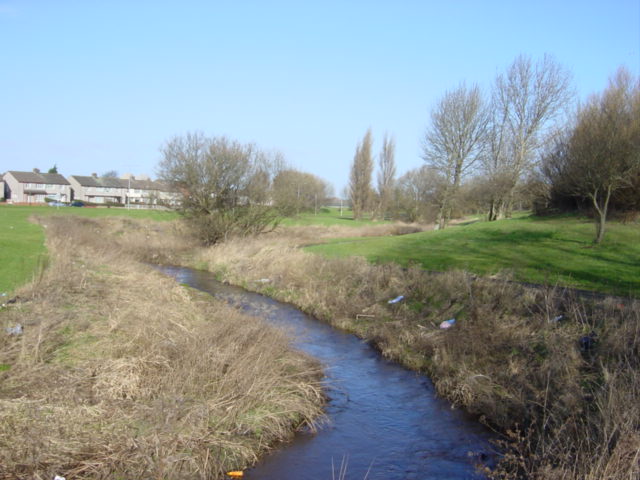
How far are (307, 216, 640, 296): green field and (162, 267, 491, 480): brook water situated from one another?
6241 millimetres

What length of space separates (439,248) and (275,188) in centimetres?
1410

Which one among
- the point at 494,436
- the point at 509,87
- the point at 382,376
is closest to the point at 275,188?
the point at 509,87

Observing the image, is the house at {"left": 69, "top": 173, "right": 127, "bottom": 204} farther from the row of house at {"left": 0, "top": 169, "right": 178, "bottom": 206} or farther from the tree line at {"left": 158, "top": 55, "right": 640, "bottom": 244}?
the tree line at {"left": 158, "top": 55, "right": 640, "bottom": 244}

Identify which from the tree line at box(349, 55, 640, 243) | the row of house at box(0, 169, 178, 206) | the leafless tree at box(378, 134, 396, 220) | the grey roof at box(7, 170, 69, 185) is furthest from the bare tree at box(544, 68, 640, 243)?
the grey roof at box(7, 170, 69, 185)

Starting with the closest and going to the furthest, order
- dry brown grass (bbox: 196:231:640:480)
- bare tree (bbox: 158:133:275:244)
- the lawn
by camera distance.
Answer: dry brown grass (bbox: 196:231:640:480)
bare tree (bbox: 158:133:275:244)
the lawn

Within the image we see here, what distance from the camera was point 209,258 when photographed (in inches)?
1209

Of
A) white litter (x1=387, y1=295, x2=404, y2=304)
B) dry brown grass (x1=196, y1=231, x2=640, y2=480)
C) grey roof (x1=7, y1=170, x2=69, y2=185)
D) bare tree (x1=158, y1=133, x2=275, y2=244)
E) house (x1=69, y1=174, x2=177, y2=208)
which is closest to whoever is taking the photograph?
dry brown grass (x1=196, y1=231, x2=640, y2=480)

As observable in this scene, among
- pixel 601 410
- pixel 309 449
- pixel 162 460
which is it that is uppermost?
pixel 601 410

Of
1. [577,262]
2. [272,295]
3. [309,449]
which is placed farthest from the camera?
[272,295]

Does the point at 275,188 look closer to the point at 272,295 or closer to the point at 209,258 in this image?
the point at 209,258

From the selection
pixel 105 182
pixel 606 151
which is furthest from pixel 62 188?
pixel 606 151

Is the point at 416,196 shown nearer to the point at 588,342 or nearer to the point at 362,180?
the point at 362,180

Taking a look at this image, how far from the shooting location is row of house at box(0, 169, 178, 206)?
10344 centimetres

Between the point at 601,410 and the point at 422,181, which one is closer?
the point at 601,410
